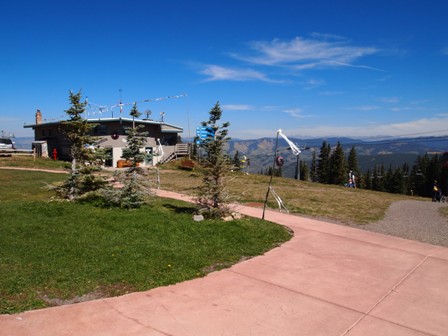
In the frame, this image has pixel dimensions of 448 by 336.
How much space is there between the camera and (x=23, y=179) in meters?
19.0

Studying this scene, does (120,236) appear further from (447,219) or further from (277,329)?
(447,219)

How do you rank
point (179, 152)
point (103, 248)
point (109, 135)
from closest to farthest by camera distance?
point (103, 248)
point (109, 135)
point (179, 152)

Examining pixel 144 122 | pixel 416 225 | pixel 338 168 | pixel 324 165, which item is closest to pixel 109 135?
pixel 144 122

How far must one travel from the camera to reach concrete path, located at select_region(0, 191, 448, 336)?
446 centimetres

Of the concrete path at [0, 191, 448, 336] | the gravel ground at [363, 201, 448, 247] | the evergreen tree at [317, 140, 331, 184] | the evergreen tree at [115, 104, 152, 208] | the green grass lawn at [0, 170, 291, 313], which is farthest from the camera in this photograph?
the evergreen tree at [317, 140, 331, 184]

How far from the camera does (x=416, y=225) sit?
12.5 meters

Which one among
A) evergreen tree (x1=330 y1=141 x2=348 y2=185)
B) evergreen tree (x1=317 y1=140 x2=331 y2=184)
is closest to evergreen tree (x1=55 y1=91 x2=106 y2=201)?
evergreen tree (x1=330 y1=141 x2=348 y2=185)

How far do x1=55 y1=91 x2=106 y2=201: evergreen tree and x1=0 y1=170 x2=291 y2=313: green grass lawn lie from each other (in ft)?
3.60

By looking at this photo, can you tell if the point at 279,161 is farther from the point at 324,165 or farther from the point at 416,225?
the point at 324,165

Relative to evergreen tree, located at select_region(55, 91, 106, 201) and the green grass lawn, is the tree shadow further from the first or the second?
evergreen tree, located at select_region(55, 91, 106, 201)

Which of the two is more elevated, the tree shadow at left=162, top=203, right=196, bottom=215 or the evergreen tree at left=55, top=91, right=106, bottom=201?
the evergreen tree at left=55, top=91, right=106, bottom=201

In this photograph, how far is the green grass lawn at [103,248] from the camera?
5.50m

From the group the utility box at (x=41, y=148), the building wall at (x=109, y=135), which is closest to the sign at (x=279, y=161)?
the building wall at (x=109, y=135)

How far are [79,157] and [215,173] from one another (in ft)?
15.7
